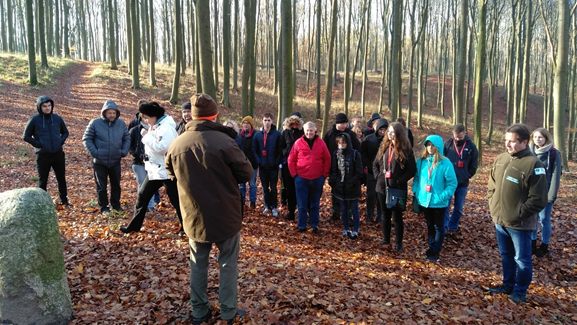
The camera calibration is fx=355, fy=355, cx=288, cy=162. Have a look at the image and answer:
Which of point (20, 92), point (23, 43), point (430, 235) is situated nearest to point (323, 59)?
point (20, 92)

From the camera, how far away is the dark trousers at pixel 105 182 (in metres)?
6.58

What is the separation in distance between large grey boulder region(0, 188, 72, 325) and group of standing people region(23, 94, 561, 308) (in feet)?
4.19

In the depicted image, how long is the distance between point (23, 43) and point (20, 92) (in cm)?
3784

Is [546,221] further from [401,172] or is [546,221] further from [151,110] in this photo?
[151,110]

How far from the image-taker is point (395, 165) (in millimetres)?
6090

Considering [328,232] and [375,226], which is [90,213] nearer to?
[328,232]

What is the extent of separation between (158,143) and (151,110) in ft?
1.63

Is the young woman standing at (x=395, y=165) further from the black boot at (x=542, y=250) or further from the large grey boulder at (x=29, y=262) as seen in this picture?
the large grey boulder at (x=29, y=262)

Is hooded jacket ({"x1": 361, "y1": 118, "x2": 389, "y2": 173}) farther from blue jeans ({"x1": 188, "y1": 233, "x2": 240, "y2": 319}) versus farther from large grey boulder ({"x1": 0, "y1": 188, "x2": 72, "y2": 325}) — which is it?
large grey boulder ({"x1": 0, "y1": 188, "x2": 72, "y2": 325})

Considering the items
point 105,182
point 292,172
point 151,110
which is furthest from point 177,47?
point 151,110

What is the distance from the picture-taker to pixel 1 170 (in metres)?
9.98

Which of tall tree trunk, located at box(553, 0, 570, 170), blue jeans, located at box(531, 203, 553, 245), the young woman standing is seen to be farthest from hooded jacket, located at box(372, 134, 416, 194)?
tall tree trunk, located at box(553, 0, 570, 170)

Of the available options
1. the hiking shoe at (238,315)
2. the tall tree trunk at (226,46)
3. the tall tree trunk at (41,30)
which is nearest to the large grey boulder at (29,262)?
the hiking shoe at (238,315)

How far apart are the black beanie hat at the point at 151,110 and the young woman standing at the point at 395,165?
12.3 ft
